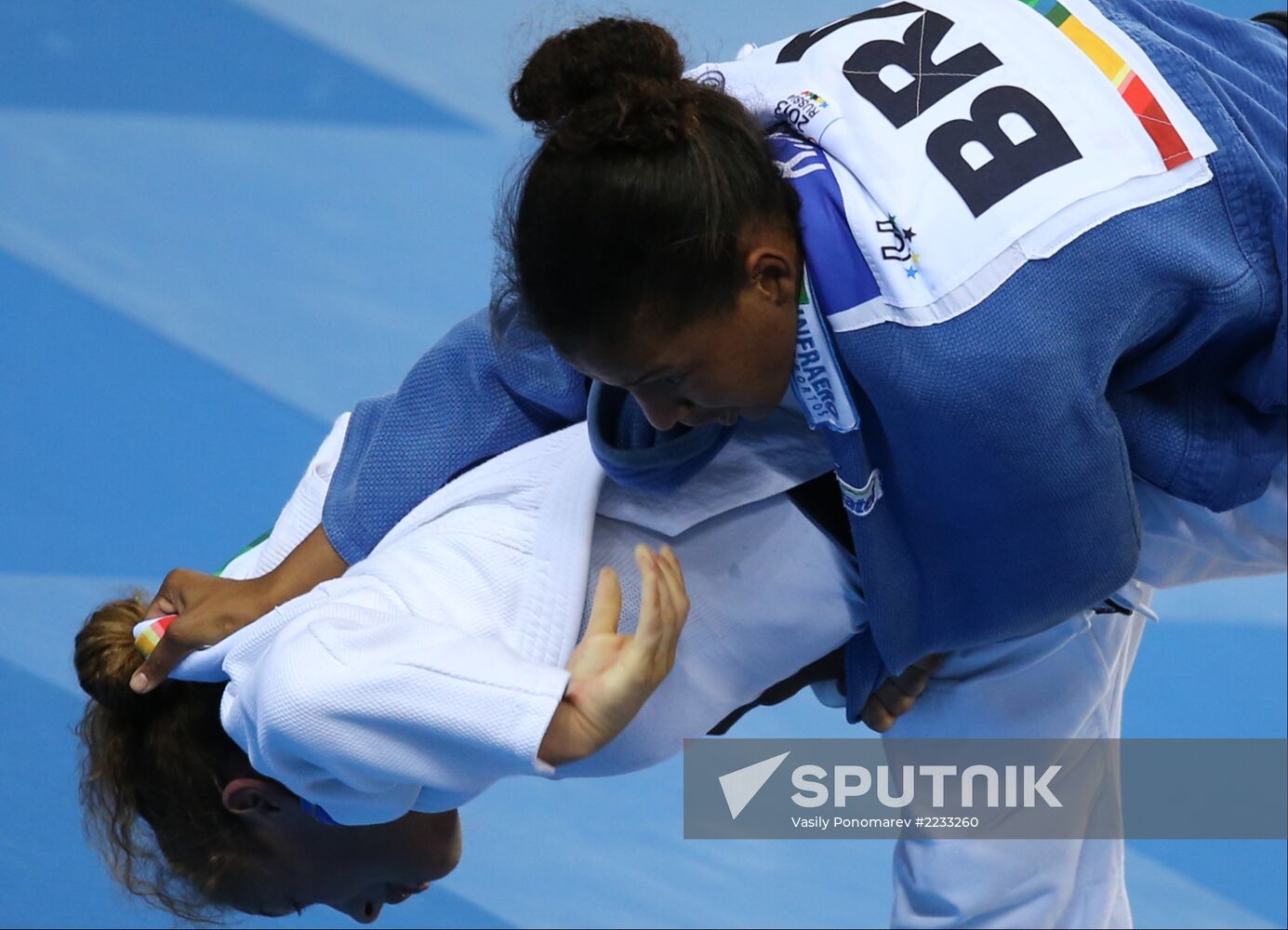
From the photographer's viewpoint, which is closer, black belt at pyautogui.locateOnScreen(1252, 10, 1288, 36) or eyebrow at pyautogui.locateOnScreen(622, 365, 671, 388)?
eyebrow at pyautogui.locateOnScreen(622, 365, 671, 388)

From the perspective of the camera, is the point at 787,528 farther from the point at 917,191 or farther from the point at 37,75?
the point at 37,75

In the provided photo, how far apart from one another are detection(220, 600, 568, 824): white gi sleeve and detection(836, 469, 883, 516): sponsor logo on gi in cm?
26

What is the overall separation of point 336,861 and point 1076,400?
2.67 ft

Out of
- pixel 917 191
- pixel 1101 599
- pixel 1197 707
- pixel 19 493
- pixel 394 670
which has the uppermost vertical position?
pixel 917 191

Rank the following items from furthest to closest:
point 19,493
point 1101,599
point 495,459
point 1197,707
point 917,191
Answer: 1. point 1197,707
2. point 19,493
3. point 495,459
4. point 1101,599
5. point 917,191

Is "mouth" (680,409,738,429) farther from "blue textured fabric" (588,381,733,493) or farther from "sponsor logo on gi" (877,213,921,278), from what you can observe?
"sponsor logo on gi" (877,213,921,278)

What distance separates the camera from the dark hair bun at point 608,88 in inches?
43.1

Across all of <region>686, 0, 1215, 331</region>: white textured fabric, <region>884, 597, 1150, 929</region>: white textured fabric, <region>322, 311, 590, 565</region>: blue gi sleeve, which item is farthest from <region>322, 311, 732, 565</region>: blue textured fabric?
<region>884, 597, 1150, 929</region>: white textured fabric

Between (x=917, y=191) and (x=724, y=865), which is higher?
(x=917, y=191)

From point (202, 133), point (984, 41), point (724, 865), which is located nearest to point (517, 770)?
point (984, 41)

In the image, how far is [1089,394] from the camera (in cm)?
114

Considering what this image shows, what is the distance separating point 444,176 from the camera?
105 inches

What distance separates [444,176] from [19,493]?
88cm

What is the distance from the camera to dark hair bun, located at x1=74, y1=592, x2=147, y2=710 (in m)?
1.49
